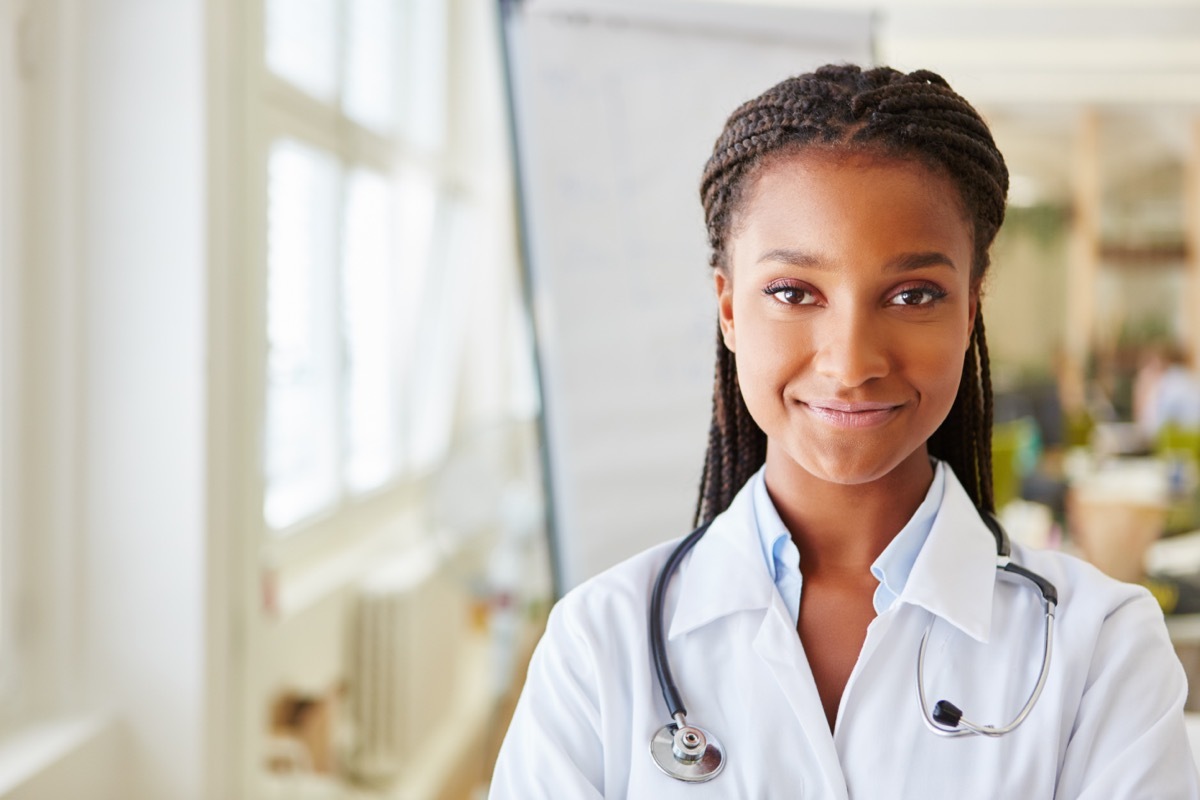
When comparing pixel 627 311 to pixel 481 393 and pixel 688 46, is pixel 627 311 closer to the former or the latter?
pixel 688 46

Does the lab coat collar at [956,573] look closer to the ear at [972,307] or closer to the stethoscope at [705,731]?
the stethoscope at [705,731]

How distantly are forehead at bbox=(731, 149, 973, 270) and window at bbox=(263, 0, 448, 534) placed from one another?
182 cm

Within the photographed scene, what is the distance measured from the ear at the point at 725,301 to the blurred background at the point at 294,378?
0.23 m

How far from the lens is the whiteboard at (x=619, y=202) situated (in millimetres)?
1857

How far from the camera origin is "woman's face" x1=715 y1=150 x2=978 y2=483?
83cm

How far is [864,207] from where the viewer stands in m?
0.84

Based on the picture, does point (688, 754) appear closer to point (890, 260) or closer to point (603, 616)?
point (603, 616)

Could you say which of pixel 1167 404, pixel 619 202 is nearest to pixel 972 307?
pixel 619 202

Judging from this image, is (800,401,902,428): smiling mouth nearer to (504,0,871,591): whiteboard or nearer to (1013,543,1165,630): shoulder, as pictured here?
(1013,543,1165,630): shoulder

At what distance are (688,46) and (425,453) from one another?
2.80 m

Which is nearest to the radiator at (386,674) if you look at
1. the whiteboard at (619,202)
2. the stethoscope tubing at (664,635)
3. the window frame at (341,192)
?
the window frame at (341,192)

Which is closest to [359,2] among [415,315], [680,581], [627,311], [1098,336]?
[415,315]

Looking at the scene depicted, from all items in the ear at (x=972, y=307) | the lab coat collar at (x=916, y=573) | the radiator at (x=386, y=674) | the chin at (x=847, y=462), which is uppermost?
the ear at (x=972, y=307)

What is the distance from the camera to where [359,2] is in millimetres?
3533
